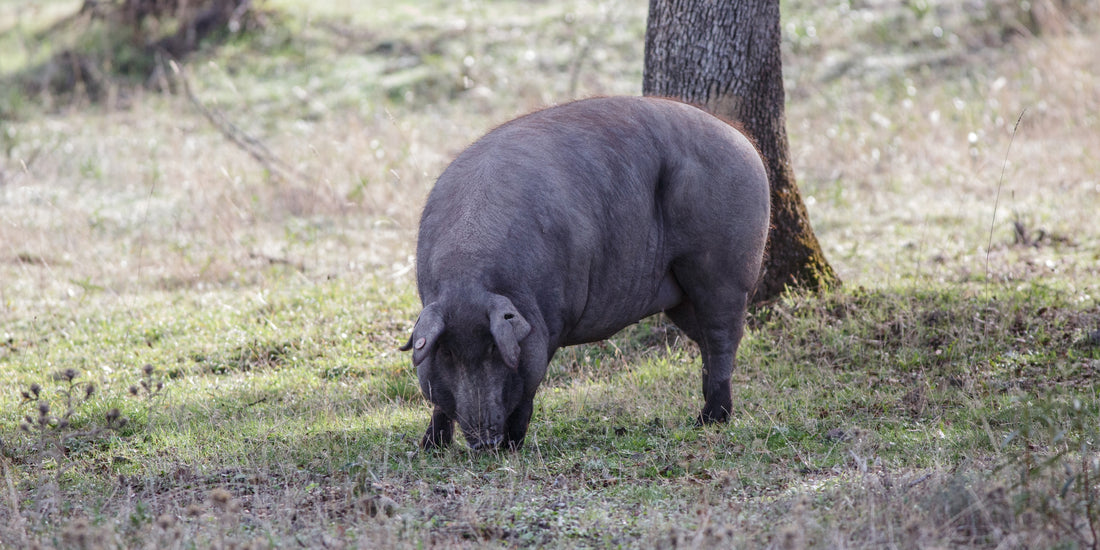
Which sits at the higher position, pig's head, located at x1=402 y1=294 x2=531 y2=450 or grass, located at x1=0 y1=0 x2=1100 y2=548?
pig's head, located at x1=402 y1=294 x2=531 y2=450

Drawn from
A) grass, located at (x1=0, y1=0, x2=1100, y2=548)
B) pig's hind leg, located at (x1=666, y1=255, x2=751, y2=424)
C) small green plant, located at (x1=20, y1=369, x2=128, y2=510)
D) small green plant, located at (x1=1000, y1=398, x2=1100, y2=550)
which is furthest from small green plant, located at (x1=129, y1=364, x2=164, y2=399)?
small green plant, located at (x1=1000, y1=398, x2=1100, y2=550)

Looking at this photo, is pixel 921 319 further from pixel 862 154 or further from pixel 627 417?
pixel 862 154

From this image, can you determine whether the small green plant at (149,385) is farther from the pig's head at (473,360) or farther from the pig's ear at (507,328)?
the pig's ear at (507,328)

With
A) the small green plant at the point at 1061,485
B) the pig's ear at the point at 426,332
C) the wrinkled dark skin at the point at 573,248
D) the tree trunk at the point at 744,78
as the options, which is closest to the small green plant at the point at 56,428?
the pig's ear at the point at 426,332

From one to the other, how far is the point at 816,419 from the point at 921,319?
5.48 ft

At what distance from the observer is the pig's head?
454 cm

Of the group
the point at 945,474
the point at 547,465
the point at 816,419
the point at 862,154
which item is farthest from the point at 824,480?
the point at 862,154

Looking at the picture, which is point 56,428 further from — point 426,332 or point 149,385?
point 426,332

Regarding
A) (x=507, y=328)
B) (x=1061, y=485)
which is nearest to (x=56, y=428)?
(x=507, y=328)

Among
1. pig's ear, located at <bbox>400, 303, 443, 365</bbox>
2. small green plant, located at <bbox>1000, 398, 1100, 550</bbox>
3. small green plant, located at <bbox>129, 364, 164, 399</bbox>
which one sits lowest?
small green plant, located at <bbox>129, 364, 164, 399</bbox>

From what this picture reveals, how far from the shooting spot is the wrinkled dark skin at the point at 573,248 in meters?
4.75

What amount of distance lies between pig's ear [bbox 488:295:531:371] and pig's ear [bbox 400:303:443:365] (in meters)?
0.23

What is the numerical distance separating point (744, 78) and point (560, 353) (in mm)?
2270

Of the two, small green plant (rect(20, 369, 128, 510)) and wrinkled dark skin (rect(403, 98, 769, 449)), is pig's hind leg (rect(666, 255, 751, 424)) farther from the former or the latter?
→ small green plant (rect(20, 369, 128, 510))
